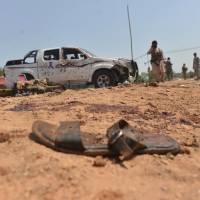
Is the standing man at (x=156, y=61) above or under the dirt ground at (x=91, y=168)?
above

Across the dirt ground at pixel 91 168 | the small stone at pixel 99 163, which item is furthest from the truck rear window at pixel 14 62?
the small stone at pixel 99 163

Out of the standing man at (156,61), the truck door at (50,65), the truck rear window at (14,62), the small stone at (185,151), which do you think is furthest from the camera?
the truck rear window at (14,62)

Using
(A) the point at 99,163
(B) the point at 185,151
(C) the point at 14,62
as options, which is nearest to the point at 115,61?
(C) the point at 14,62

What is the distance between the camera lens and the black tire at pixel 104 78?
15.1 metres

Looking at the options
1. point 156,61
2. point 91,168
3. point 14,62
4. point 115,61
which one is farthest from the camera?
point 14,62

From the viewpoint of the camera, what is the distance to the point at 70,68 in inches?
609

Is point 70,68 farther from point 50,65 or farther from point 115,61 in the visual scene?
point 115,61

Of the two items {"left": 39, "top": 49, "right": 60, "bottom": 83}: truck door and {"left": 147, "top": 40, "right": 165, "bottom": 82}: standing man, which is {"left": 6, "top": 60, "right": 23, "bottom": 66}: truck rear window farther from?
{"left": 147, "top": 40, "right": 165, "bottom": 82}: standing man

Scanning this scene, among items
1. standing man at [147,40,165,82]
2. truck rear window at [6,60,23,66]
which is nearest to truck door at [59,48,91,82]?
truck rear window at [6,60,23,66]

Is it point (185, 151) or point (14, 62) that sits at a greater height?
point (14, 62)

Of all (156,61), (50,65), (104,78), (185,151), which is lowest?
(185,151)

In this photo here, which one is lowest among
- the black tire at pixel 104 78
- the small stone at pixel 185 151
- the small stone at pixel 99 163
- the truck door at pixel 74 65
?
the small stone at pixel 185 151

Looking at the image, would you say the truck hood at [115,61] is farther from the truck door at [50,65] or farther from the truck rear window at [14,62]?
the truck rear window at [14,62]

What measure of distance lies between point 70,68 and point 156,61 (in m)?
2.55
